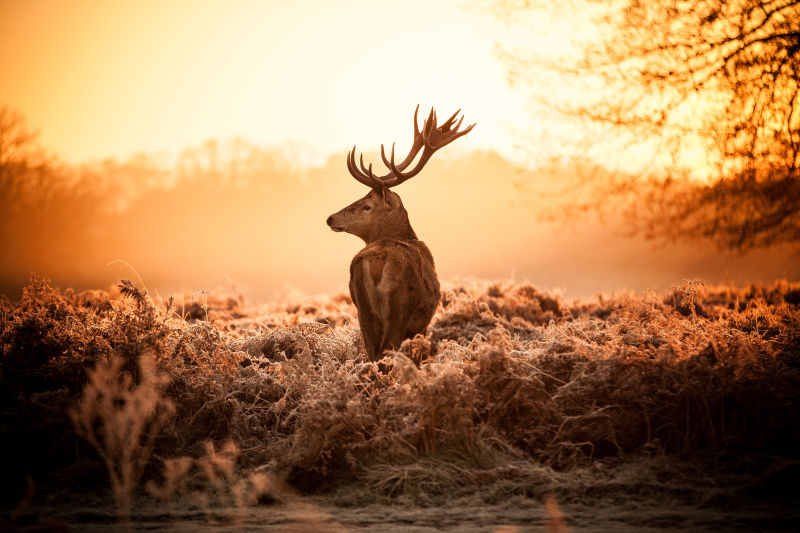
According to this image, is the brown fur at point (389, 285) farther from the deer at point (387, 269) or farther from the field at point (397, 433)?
the field at point (397, 433)

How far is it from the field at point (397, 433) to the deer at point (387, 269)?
2.04ft

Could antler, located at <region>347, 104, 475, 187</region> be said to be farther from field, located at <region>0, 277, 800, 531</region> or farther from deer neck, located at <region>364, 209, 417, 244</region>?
field, located at <region>0, 277, 800, 531</region>

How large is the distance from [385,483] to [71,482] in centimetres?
266

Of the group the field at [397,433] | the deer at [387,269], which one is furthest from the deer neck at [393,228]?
the field at [397,433]

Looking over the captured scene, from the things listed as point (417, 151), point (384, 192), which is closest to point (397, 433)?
point (384, 192)

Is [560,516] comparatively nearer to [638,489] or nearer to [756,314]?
[638,489]

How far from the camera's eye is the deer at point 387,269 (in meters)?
7.69

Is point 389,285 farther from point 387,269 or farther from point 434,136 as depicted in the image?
point 434,136

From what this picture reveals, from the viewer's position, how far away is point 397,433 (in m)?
6.44

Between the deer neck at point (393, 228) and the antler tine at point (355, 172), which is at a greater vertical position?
the antler tine at point (355, 172)

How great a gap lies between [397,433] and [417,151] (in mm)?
3771

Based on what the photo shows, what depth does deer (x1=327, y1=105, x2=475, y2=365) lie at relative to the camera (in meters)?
7.69

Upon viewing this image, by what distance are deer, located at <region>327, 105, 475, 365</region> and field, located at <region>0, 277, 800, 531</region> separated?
2.04 ft

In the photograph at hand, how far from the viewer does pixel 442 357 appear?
8172mm
